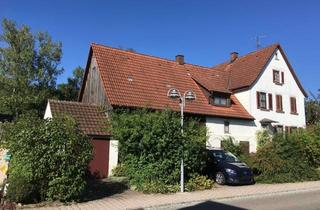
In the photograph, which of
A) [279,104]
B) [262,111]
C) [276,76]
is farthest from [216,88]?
[276,76]

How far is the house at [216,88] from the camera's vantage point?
87.1 ft

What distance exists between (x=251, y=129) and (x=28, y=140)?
2219 centimetres

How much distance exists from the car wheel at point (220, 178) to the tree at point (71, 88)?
98.4ft

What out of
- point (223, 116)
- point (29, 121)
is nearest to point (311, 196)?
point (29, 121)

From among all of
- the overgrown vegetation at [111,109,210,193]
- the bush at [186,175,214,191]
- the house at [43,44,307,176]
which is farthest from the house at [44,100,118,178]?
the bush at [186,175,214,191]

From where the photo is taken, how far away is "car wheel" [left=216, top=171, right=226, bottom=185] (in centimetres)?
1919

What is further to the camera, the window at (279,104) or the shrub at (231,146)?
the window at (279,104)

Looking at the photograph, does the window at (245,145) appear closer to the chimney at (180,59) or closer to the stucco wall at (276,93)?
the stucco wall at (276,93)

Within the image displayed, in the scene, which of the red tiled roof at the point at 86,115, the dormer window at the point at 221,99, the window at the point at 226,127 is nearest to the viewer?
the red tiled roof at the point at 86,115

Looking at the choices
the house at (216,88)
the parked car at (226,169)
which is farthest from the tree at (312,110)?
the parked car at (226,169)

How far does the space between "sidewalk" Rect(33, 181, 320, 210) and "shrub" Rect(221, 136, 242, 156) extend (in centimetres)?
815

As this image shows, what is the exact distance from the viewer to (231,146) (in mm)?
27969

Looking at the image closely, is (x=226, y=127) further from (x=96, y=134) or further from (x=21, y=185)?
(x=21, y=185)

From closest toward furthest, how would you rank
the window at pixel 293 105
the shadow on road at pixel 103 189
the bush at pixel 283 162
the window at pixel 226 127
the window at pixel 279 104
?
the shadow on road at pixel 103 189
the bush at pixel 283 162
the window at pixel 226 127
the window at pixel 279 104
the window at pixel 293 105
